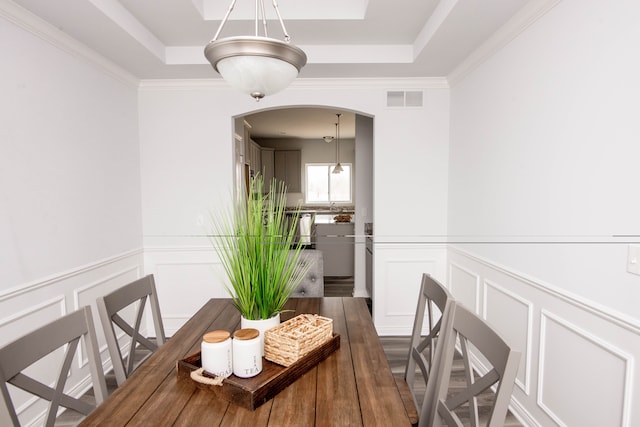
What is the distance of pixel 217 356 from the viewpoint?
1108mm

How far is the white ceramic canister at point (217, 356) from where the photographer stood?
3.64 feet

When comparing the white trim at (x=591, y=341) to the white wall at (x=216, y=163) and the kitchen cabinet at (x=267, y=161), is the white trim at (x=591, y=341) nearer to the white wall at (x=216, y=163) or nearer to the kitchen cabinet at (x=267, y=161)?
the white wall at (x=216, y=163)

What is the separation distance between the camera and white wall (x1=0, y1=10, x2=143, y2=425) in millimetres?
1909

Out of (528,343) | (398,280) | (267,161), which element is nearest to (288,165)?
(267,161)

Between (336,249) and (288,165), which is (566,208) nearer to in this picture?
(336,249)

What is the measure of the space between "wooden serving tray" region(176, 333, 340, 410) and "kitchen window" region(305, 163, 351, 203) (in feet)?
26.0

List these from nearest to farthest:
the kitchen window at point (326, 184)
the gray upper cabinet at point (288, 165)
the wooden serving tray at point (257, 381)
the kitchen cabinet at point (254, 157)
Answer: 1. the wooden serving tray at point (257, 381)
2. the kitchen cabinet at point (254, 157)
3. the gray upper cabinet at point (288, 165)
4. the kitchen window at point (326, 184)

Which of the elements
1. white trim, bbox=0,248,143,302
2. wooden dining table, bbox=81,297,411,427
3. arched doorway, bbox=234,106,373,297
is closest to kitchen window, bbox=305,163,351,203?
arched doorway, bbox=234,106,373,297

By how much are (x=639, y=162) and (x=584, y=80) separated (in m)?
0.49

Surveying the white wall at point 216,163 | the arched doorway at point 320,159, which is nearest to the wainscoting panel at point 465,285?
the white wall at point 216,163

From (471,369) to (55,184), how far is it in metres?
2.44

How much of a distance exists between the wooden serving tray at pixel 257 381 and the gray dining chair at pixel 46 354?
328 mm

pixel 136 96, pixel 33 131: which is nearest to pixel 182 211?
pixel 136 96

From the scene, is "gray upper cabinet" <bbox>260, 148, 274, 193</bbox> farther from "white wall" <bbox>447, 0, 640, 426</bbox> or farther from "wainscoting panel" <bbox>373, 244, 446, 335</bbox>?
"white wall" <bbox>447, 0, 640, 426</bbox>
